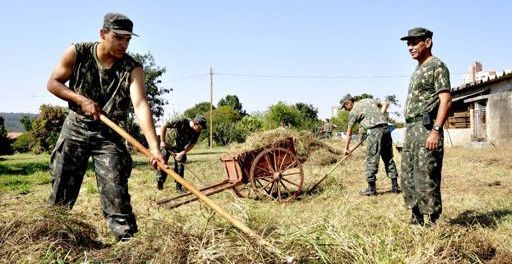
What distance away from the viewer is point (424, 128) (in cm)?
434

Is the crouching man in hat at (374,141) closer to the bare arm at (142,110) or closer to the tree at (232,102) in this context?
the bare arm at (142,110)

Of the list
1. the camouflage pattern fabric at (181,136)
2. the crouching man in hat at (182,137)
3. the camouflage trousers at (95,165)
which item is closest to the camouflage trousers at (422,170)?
the camouflage trousers at (95,165)

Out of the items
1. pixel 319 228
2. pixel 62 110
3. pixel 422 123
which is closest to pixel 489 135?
pixel 422 123

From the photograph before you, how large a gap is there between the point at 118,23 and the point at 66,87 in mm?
601

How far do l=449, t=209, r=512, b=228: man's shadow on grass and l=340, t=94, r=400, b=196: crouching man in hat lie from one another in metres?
1.97

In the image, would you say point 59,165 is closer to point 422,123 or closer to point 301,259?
point 301,259

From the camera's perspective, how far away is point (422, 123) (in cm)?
436

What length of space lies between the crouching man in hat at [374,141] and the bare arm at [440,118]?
2.85 metres

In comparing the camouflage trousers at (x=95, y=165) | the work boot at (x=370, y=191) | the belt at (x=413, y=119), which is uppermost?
the belt at (x=413, y=119)

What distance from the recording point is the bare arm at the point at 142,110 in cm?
331

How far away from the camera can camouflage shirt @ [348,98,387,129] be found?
728 cm

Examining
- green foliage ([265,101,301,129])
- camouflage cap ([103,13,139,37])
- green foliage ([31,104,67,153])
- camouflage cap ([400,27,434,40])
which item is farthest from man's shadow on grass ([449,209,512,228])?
green foliage ([265,101,301,129])

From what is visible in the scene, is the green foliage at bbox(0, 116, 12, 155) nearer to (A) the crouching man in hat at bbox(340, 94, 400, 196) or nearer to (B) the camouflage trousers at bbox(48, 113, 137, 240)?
(A) the crouching man in hat at bbox(340, 94, 400, 196)

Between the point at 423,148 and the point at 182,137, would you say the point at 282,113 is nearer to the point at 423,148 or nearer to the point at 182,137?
the point at 182,137
